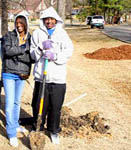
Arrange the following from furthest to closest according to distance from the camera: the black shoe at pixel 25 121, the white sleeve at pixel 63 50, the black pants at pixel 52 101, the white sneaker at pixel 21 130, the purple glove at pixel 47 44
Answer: the black shoe at pixel 25 121
the white sneaker at pixel 21 130
the black pants at pixel 52 101
the white sleeve at pixel 63 50
the purple glove at pixel 47 44

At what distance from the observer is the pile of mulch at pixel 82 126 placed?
452 cm

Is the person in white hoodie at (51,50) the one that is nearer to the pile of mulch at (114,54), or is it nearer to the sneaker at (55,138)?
the sneaker at (55,138)

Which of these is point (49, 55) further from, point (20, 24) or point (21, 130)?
point (21, 130)

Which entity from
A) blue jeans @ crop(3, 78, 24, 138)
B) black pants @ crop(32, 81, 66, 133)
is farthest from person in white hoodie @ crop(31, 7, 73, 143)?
blue jeans @ crop(3, 78, 24, 138)

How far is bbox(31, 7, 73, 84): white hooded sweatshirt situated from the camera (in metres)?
3.67

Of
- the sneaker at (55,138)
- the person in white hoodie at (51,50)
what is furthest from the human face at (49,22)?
the sneaker at (55,138)

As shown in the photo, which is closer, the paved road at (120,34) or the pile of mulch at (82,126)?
the pile of mulch at (82,126)

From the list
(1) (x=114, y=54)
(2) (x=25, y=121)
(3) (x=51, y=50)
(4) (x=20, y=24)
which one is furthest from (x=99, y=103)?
(1) (x=114, y=54)

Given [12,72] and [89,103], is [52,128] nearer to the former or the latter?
[12,72]

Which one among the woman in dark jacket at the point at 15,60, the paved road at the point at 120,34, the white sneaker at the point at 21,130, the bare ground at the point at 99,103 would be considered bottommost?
the bare ground at the point at 99,103

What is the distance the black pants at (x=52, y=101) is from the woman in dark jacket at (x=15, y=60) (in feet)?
0.83

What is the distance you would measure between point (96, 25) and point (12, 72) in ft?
125

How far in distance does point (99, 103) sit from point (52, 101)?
2.57 meters

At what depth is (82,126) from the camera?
468cm
